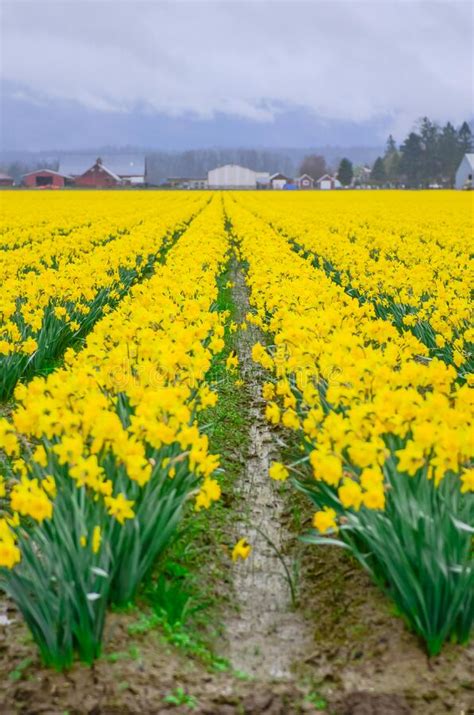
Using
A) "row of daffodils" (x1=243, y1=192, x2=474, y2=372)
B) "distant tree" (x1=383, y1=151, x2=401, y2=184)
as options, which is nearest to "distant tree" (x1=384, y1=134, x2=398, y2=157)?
"distant tree" (x1=383, y1=151, x2=401, y2=184)

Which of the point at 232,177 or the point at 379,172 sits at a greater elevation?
the point at 379,172

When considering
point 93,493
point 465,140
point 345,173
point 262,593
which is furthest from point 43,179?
point 93,493

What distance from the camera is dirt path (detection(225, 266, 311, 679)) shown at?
3.91m

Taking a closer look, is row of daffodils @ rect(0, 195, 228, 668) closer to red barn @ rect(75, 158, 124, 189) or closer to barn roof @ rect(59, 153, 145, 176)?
red barn @ rect(75, 158, 124, 189)

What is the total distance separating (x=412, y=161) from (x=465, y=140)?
424 inches

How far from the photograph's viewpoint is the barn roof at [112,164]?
404 ft

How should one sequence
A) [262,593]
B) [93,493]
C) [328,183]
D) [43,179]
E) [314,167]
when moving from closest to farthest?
[93,493] < [262,593] < [43,179] < [328,183] < [314,167]

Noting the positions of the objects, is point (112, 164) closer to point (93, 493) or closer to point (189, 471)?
point (189, 471)

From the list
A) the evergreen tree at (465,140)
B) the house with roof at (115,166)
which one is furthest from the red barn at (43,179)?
the evergreen tree at (465,140)

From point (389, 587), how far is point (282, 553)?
0.95 m

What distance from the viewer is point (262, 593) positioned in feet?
14.8

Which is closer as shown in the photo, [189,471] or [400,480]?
[400,480]

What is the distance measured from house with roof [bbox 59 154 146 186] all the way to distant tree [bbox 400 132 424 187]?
3960 centimetres

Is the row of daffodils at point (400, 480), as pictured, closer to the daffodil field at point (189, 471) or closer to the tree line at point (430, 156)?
the daffodil field at point (189, 471)
